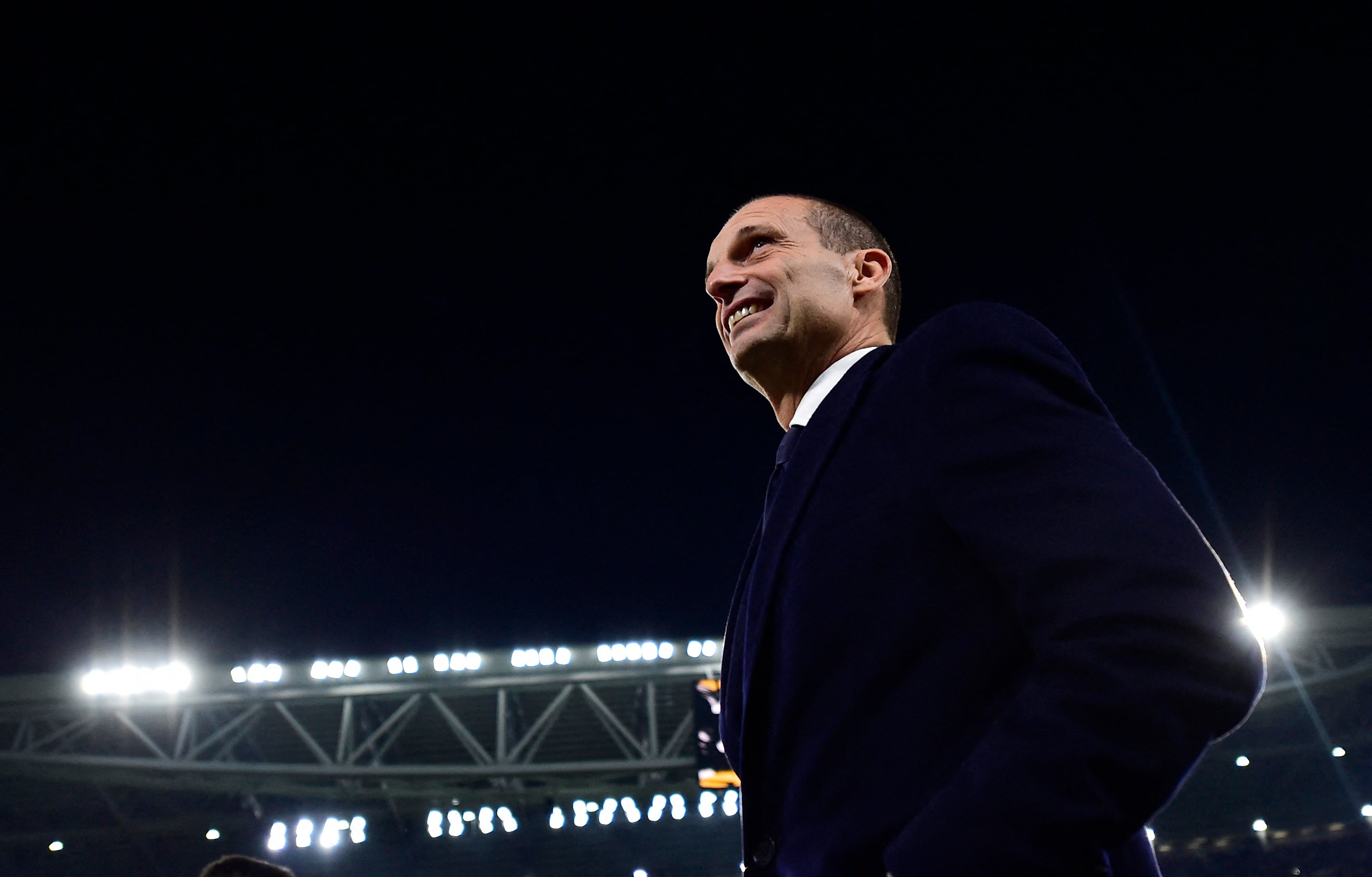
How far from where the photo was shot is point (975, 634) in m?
1.15

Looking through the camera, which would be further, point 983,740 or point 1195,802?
point 1195,802

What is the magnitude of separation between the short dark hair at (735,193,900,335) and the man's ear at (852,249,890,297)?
0.01 m

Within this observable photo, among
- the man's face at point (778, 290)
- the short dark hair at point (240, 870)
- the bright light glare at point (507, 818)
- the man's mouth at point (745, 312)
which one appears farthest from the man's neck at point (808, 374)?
the bright light glare at point (507, 818)

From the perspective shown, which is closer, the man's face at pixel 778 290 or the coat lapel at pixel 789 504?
the coat lapel at pixel 789 504

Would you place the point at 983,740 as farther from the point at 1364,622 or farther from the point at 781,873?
the point at 1364,622

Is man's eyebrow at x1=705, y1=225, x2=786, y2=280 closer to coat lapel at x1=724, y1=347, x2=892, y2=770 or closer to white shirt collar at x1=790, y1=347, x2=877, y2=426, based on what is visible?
white shirt collar at x1=790, y1=347, x2=877, y2=426

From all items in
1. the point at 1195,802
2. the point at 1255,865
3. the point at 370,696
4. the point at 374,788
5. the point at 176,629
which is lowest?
the point at 1255,865

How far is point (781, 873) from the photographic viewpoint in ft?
3.86

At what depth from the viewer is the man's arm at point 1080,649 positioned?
935 millimetres

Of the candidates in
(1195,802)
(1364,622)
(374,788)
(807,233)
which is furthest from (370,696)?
(1195,802)

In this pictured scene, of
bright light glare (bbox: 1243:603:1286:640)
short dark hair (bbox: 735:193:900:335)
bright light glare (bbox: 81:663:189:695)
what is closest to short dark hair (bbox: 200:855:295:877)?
short dark hair (bbox: 735:193:900:335)

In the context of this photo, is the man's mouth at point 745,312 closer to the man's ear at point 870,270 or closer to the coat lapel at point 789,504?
the man's ear at point 870,270

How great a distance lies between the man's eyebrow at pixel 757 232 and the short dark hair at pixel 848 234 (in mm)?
60

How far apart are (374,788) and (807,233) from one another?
45.9ft
